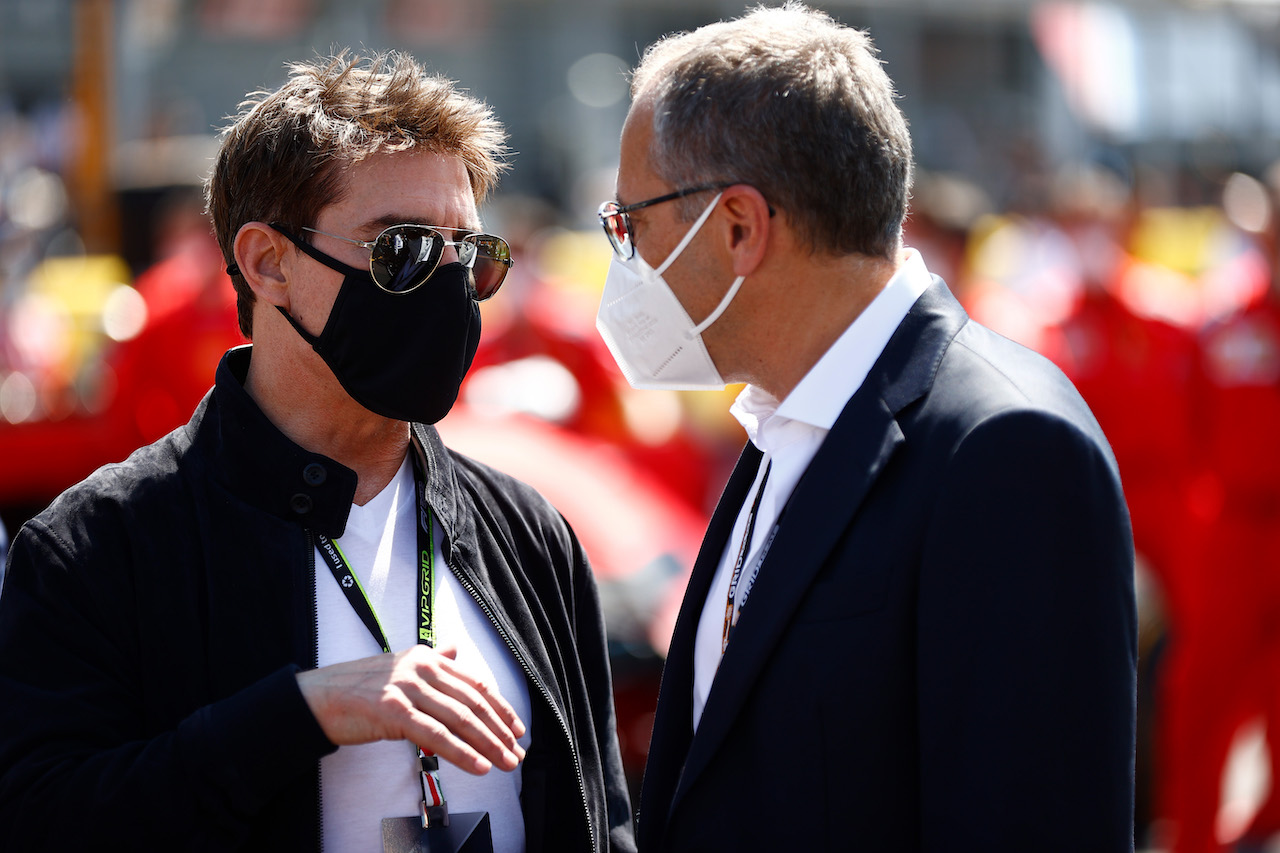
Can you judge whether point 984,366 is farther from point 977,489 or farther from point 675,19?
point 675,19

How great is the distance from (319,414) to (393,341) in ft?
0.60

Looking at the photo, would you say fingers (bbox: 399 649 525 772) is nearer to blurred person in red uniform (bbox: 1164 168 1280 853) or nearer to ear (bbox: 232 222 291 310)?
ear (bbox: 232 222 291 310)

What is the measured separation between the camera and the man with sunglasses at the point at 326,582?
1905mm

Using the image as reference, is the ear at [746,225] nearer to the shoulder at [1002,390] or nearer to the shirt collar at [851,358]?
the shirt collar at [851,358]

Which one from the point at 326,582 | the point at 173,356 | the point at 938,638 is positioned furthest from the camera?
the point at 173,356

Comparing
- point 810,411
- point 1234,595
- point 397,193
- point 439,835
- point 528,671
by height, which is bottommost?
point 1234,595

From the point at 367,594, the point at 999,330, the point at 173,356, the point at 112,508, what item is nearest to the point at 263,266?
the point at 112,508

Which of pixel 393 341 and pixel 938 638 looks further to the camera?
pixel 393 341

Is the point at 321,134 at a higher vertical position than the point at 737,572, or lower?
higher

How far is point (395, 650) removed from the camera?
2.17 metres

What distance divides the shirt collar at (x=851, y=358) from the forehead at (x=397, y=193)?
A: 70cm

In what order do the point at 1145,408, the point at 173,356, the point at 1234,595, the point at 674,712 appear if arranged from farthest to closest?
the point at 173,356 < the point at 1145,408 < the point at 1234,595 < the point at 674,712

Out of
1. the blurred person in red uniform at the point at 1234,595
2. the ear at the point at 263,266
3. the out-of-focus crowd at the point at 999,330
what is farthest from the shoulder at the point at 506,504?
the blurred person in red uniform at the point at 1234,595

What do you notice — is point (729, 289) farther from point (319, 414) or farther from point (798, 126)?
point (319, 414)
